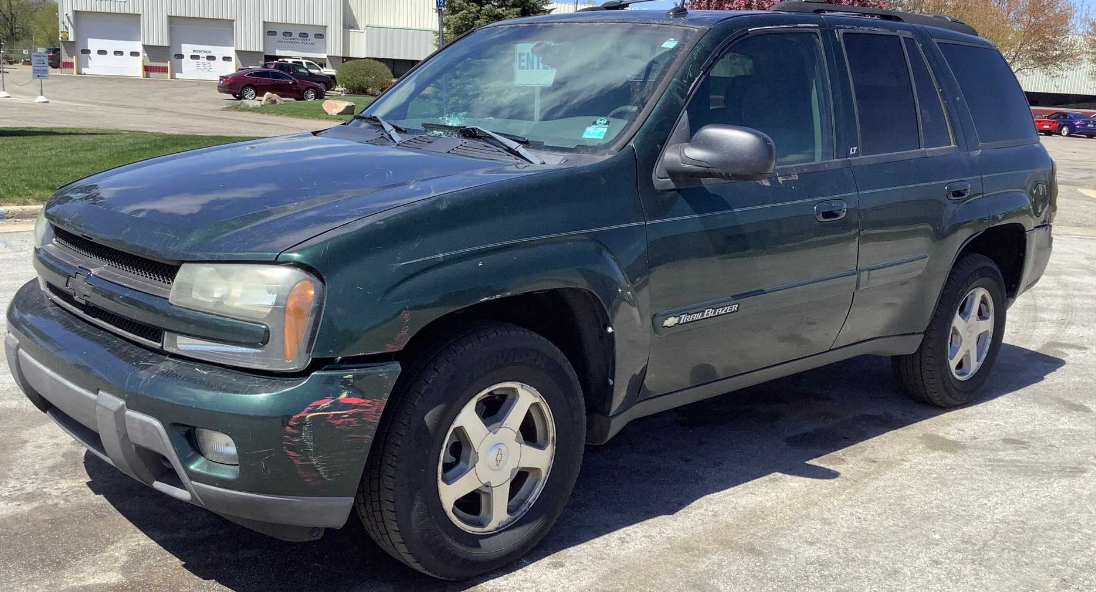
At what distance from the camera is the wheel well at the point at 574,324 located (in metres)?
3.38

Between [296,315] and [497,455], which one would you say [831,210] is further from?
[296,315]

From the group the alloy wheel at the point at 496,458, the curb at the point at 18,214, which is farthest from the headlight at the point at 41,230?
the curb at the point at 18,214

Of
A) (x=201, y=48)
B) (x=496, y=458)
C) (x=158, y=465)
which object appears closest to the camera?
(x=158, y=465)

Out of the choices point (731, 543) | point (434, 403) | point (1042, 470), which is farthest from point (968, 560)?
point (434, 403)

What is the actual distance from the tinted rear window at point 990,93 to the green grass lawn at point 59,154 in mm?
7453

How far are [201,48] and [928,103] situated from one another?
2365 inches

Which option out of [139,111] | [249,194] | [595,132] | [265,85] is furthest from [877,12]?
[265,85]

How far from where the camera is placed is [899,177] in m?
4.54

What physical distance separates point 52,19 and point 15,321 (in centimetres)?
10228

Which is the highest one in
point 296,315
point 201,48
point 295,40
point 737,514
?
point 295,40

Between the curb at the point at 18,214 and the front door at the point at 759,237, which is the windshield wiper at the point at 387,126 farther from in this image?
the curb at the point at 18,214

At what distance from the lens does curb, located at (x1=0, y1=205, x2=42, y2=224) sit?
9930mm

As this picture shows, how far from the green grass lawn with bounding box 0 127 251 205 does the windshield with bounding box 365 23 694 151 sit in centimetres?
655

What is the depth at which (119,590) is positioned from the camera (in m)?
3.12
